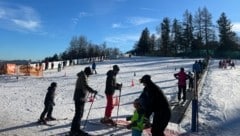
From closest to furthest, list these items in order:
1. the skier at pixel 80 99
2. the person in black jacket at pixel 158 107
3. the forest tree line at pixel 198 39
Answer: the person in black jacket at pixel 158 107, the skier at pixel 80 99, the forest tree line at pixel 198 39

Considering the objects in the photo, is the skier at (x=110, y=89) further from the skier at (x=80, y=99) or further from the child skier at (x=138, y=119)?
the child skier at (x=138, y=119)

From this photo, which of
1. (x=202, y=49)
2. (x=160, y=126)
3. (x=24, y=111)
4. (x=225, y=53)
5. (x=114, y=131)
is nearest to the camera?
(x=160, y=126)

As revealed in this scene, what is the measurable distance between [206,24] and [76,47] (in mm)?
57298

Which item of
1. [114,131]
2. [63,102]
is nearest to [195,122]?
[114,131]

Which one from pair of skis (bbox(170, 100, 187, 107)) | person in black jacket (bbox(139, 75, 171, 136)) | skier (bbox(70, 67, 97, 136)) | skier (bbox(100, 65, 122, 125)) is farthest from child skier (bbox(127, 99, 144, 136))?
pair of skis (bbox(170, 100, 187, 107))

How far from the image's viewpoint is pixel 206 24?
386ft

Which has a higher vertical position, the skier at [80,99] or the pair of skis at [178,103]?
the skier at [80,99]

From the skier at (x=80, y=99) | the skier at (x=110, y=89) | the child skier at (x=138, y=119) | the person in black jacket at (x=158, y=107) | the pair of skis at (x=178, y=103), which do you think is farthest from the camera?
the pair of skis at (x=178, y=103)

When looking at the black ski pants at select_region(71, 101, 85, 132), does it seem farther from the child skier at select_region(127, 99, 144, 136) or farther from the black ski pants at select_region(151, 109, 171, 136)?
the black ski pants at select_region(151, 109, 171, 136)

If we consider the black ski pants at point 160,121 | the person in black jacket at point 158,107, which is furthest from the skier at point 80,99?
the black ski pants at point 160,121

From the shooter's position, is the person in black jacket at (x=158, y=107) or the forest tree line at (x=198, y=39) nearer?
the person in black jacket at (x=158, y=107)

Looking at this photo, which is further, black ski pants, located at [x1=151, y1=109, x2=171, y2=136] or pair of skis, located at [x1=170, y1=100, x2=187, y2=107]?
pair of skis, located at [x1=170, y1=100, x2=187, y2=107]

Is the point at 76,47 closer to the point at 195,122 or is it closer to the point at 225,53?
the point at 225,53

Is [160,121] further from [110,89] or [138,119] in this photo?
[110,89]
